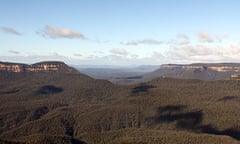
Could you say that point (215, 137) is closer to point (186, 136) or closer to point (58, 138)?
point (186, 136)

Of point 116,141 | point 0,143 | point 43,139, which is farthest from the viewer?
point 116,141

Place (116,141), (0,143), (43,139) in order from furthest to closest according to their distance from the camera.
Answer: (116,141) → (43,139) → (0,143)

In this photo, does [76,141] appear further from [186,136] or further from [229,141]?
[229,141]

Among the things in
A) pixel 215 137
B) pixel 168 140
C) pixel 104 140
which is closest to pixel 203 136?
pixel 215 137

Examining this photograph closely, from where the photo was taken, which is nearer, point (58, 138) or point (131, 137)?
point (58, 138)

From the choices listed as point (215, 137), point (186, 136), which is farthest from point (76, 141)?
point (215, 137)

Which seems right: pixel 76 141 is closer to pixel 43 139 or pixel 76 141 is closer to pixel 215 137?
pixel 43 139

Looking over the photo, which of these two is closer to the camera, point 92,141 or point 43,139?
point 43,139
